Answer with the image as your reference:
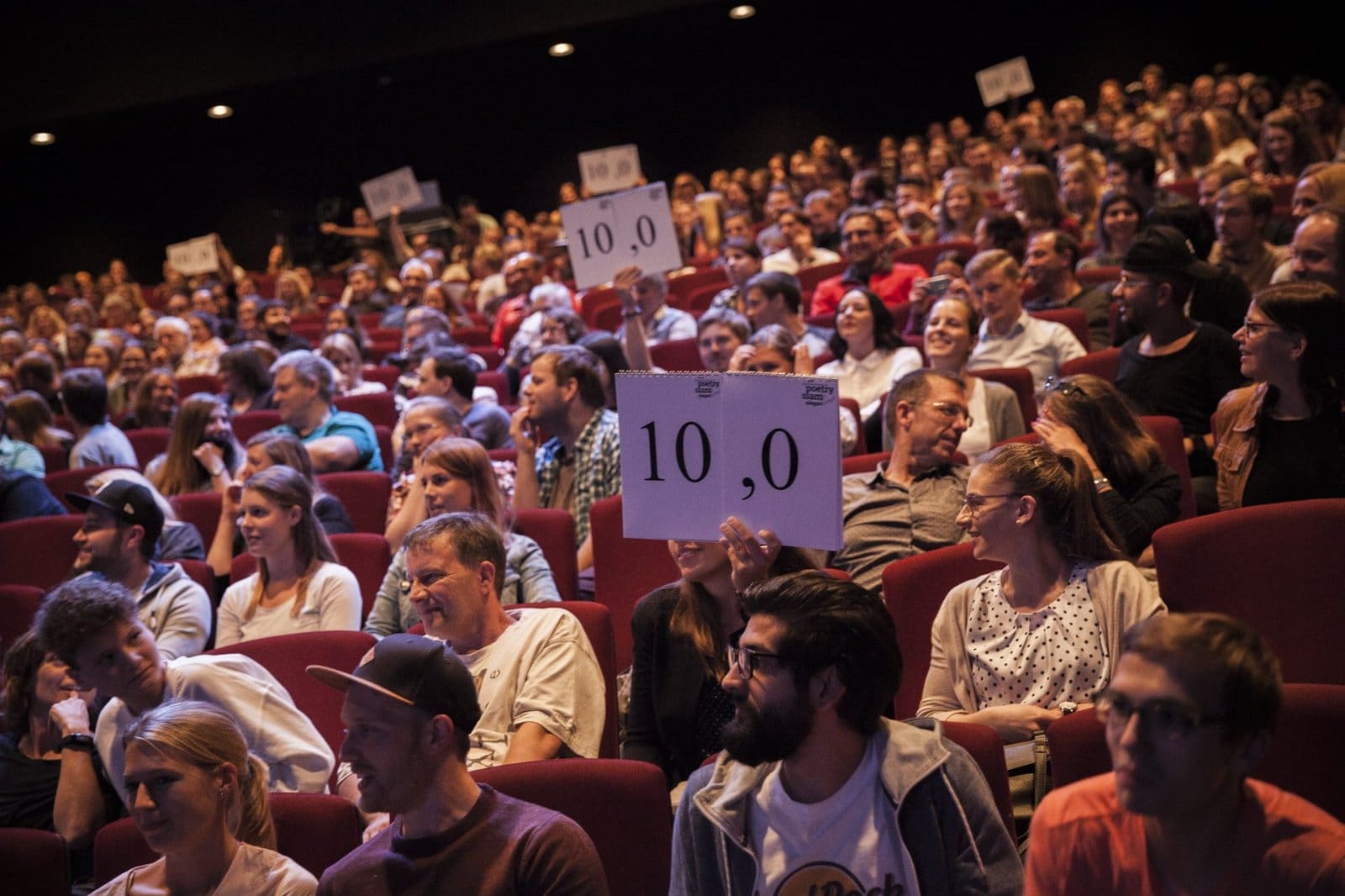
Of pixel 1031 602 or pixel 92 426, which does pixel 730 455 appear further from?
pixel 92 426

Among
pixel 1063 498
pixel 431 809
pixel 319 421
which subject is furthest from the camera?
pixel 319 421

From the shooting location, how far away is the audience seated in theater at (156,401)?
288 inches

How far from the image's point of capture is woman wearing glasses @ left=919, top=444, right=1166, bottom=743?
2.81 m

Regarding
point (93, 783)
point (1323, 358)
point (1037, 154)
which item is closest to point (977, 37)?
point (1037, 154)

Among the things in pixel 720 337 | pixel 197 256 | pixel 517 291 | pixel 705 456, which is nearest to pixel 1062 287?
pixel 720 337

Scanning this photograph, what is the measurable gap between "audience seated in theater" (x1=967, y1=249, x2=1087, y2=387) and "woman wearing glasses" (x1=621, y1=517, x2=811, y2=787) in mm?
2681

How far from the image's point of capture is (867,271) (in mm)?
7566

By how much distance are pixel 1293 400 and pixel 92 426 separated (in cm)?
549

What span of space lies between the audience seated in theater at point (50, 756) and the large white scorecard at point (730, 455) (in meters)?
1.50

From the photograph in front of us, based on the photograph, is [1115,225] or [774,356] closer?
[774,356]

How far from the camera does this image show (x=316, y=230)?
15.9 metres

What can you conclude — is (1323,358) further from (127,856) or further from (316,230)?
(316,230)

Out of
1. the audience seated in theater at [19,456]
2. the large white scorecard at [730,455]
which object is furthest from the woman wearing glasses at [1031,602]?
the audience seated in theater at [19,456]

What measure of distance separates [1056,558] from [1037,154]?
8186mm
